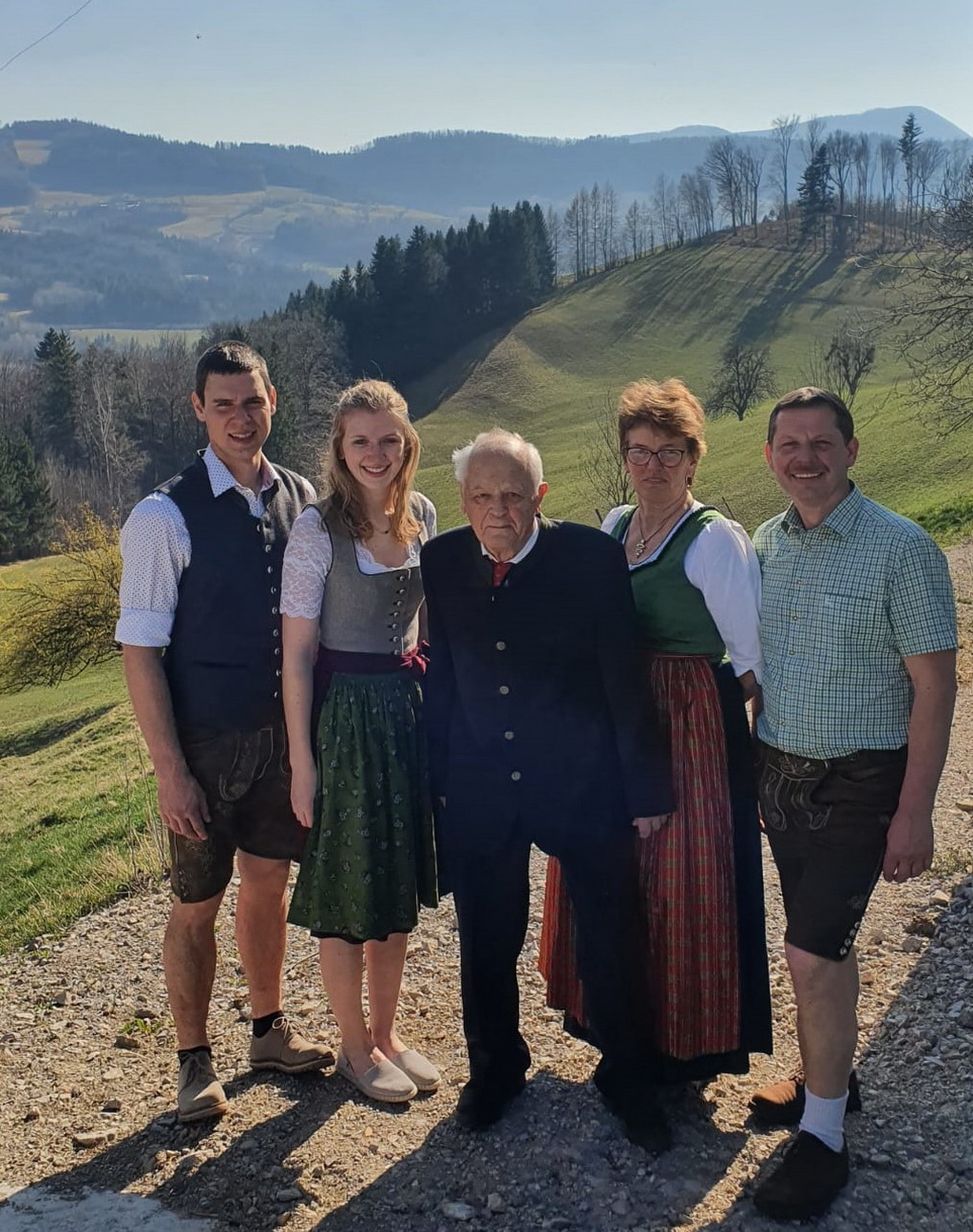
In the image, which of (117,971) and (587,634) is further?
(117,971)

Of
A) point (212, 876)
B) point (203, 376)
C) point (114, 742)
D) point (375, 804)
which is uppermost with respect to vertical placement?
point (203, 376)

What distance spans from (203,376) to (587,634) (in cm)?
167

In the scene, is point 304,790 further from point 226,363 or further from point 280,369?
point 280,369

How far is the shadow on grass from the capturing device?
72.5ft

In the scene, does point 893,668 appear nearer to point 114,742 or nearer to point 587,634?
point 587,634

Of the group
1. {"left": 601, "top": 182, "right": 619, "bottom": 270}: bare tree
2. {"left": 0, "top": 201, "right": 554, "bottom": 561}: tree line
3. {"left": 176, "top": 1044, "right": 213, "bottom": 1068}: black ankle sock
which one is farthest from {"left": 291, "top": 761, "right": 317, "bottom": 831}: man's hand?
{"left": 601, "top": 182, "right": 619, "bottom": 270}: bare tree

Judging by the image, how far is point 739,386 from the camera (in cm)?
5359

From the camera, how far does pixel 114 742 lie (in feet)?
58.3

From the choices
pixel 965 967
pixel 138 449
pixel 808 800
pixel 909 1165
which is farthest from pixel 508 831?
pixel 138 449

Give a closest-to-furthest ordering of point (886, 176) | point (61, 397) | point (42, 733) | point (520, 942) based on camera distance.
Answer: point (520, 942) < point (42, 733) < point (61, 397) < point (886, 176)

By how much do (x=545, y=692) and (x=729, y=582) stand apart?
677mm

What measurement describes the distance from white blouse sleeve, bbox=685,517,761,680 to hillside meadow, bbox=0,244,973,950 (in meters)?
4.58

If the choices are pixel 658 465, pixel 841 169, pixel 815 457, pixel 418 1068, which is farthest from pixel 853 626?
pixel 841 169

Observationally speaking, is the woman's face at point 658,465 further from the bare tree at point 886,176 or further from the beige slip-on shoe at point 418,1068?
the bare tree at point 886,176
